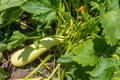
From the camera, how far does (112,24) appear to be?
1.92 meters

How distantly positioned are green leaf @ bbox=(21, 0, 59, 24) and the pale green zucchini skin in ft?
1.00

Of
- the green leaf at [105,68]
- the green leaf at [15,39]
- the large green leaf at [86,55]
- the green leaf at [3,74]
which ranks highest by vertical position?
the green leaf at [15,39]

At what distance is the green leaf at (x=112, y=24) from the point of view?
1.90 meters

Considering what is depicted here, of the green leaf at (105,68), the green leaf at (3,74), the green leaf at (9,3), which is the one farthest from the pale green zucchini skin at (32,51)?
the green leaf at (105,68)

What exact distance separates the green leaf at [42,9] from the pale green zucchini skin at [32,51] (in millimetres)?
304

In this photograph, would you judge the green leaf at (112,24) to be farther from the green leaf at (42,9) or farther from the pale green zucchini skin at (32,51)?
the pale green zucchini skin at (32,51)

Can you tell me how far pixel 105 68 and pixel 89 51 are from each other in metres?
0.13

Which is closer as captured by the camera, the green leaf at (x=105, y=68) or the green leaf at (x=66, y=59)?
the green leaf at (x=105, y=68)

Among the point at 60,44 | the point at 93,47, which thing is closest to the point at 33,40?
the point at 60,44

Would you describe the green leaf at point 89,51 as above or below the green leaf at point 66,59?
above

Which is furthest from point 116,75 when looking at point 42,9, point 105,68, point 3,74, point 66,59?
point 3,74

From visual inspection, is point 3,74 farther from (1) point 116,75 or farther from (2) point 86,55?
(1) point 116,75

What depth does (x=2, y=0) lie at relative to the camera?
7.16 ft

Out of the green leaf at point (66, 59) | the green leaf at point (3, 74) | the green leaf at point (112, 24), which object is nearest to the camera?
the green leaf at point (112, 24)
